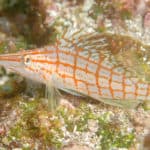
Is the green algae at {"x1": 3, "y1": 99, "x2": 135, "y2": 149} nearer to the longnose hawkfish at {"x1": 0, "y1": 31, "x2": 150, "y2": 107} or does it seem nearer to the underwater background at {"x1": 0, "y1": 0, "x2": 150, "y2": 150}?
the underwater background at {"x1": 0, "y1": 0, "x2": 150, "y2": 150}

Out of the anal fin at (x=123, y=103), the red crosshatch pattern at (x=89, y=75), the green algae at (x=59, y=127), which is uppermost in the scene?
the red crosshatch pattern at (x=89, y=75)

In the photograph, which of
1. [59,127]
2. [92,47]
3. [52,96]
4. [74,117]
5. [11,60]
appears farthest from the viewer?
[74,117]

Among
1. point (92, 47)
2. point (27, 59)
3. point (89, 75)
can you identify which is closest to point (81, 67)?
point (89, 75)

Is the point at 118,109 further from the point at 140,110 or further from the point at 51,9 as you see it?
the point at 51,9

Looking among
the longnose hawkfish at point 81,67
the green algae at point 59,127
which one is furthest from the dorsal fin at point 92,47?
the green algae at point 59,127

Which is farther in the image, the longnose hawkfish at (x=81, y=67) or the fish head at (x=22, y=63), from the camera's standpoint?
the longnose hawkfish at (x=81, y=67)

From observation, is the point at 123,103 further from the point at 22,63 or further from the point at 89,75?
the point at 22,63

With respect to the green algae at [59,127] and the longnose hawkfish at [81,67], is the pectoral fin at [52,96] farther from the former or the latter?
the green algae at [59,127]

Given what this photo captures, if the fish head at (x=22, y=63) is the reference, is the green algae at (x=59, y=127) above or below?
below
